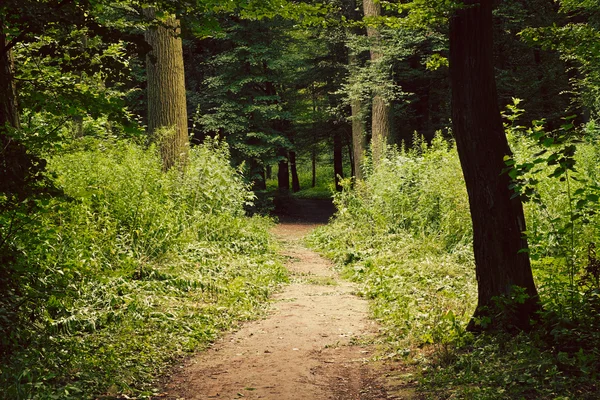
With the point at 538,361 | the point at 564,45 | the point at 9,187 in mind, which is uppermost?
the point at 564,45

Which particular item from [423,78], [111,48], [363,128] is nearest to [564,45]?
[111,48]

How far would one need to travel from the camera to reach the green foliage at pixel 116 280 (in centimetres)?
463

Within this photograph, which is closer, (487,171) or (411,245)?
(487,171)

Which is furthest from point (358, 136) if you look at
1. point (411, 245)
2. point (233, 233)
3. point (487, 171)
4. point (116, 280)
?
point (487, 171)

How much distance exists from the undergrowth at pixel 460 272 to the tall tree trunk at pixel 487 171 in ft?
0.78

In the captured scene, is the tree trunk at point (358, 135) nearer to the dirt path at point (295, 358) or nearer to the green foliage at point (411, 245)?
the green foliage at point (411, 245)

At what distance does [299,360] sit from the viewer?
5973mm

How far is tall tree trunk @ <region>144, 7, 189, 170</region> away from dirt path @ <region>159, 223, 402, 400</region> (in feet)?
17.0

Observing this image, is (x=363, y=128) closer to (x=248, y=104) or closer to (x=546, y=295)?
(x=248, y=104)

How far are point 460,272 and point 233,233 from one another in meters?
5.15

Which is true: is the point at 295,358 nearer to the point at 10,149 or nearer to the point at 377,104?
the point at 10,149

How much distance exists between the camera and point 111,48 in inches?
340

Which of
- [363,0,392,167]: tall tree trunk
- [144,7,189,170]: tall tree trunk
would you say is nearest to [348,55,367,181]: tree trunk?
[363,0,392,167]: tall tree trunk

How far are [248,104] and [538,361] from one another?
19013 mm
